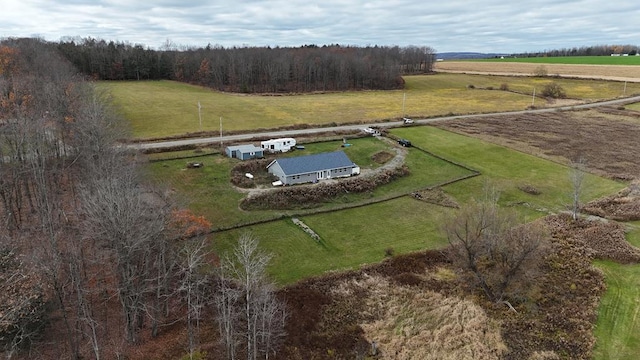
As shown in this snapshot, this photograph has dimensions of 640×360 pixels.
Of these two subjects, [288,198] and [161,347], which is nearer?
[161,347]

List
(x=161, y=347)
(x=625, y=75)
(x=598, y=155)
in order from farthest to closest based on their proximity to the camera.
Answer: (x=625, y=75) → (x=598, y=155) → (x=161, y=347)

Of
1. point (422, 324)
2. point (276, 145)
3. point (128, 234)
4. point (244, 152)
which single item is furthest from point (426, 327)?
point (276, 145)

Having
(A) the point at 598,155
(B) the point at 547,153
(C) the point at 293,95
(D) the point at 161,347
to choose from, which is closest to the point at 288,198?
(D) the point at 161,347

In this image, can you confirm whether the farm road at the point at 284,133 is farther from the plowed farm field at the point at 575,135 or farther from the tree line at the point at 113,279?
the tree line at the point at 113,279

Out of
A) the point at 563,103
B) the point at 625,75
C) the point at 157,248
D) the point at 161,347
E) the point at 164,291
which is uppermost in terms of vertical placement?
the point at 625,75

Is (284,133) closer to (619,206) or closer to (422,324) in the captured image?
(619,206)

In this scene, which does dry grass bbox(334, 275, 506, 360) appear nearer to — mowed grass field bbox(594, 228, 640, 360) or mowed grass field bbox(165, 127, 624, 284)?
mowed grass field bbox(165, 127, 624, 284)

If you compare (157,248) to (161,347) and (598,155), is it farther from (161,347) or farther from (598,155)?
(598,155)
